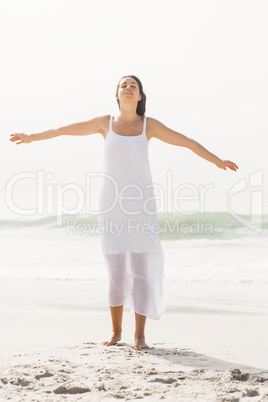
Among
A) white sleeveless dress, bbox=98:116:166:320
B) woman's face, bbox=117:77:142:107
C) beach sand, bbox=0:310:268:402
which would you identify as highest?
woman's face, bbox=117:77:142:107

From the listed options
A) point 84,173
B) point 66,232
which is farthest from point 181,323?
point 84,173

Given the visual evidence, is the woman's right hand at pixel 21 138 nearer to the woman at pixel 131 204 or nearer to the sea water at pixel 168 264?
the woman at pixel 131 204

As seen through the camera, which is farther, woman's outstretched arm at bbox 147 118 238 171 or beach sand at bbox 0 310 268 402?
woman's outstretched arm at bbox 147 118 238 171

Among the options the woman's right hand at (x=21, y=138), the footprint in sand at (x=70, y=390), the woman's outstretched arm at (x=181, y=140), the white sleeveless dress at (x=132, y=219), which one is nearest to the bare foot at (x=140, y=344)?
the white sleeveless dress at (x=132, y=219)

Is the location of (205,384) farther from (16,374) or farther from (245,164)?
(245,164)

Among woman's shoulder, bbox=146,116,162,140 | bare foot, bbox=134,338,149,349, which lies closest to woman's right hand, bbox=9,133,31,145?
woman's shoulder, bbox=146,116,162,140

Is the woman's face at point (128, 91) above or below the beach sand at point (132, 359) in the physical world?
above

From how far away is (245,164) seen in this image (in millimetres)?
21547

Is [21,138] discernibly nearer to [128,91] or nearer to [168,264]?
[128,91]

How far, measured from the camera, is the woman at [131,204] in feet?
12.0

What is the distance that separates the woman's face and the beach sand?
65.3 inches

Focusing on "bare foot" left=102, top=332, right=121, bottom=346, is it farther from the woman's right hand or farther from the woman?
the woman's right hand

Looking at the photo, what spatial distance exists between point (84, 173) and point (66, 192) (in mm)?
3017

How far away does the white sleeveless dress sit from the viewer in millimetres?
3656
